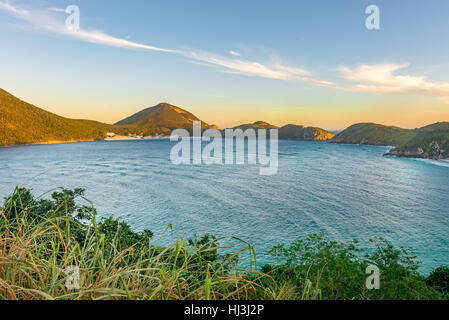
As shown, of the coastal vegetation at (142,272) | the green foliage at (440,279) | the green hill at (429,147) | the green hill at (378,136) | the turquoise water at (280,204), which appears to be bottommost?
the turquoise water at (280,204)

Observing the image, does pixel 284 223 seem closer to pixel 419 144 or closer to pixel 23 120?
pixel 419 144

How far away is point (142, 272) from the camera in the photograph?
3.58 meters

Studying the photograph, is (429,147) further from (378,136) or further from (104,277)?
(104,277)

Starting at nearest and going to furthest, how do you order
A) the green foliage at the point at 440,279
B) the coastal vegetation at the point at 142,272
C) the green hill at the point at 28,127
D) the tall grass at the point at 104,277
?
the tall grass at the point at 104,277, the coastal vegetation at the point at 142,272, the green foliage at the point at 440,279, the green hill at the point at 28,127

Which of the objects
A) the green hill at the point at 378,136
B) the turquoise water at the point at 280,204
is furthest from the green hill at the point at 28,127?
the green hill at the point at 378,136

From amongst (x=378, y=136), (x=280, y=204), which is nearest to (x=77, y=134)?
(x=280, y=204)

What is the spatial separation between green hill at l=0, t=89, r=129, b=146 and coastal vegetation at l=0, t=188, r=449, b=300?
515ft

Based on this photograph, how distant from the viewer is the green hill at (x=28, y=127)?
133 meters

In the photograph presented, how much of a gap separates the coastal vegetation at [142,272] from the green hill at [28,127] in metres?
157

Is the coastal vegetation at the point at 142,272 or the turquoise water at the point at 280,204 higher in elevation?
the coastal vegetation at the point at 142,272

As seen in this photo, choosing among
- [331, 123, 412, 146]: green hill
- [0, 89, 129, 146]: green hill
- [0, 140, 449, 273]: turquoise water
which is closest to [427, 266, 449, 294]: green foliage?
[0, 140, 449, 273]: turquoise water

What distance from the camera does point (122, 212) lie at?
94.3ft

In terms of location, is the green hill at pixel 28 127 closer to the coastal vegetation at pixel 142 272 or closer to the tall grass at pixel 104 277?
the coastal vegetation at pixel 142 272

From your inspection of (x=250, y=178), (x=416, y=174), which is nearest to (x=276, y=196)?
(x=250, y=178)
